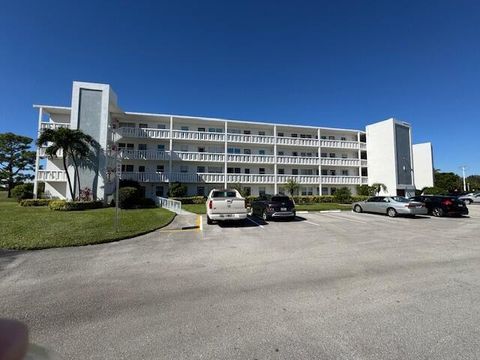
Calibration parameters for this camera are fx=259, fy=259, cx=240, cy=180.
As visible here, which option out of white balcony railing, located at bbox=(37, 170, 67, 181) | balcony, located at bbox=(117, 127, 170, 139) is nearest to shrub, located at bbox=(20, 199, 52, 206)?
white balcony railing, located at bbox=(37, 170, 67, 181)

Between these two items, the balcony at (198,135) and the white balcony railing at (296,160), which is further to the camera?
the white balcony railing at (296,160)

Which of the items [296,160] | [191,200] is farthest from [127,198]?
[296,160]

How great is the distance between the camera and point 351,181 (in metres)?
37.3

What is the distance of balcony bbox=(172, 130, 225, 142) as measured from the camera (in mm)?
Answer: 31703

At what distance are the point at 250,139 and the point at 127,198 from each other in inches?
708

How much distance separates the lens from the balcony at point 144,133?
29591 millimetres

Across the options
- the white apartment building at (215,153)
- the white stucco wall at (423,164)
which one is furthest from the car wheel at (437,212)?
the white stucco wall at (423,164)

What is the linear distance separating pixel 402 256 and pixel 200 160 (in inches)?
1043

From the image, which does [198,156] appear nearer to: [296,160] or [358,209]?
[296,160]

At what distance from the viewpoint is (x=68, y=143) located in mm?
22188

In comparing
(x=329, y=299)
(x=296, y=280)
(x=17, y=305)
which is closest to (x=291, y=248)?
(x=296, y=280)

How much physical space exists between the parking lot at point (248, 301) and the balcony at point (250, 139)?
26223 mm

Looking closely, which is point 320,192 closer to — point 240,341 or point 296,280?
point 296,280

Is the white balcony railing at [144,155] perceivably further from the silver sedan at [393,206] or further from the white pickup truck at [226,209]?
the silver sedan at [393,206]
